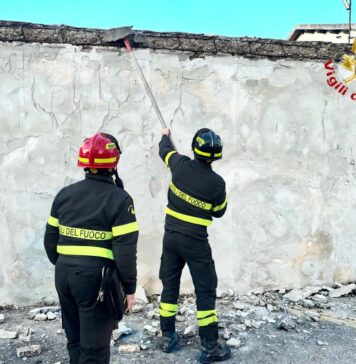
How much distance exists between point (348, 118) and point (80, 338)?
3.85m

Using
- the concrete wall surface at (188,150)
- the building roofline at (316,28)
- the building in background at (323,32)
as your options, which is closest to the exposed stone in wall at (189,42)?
the concrete wall surface at (188,150)

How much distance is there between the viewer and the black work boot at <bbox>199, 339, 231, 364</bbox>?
3.62m

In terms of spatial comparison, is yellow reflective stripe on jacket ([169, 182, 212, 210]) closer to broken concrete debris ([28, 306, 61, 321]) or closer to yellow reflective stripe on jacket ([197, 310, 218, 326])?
yellow reflective stripe on jacket ([197, 310, 218, 326])

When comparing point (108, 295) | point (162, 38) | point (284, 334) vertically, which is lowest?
point (284, 334)

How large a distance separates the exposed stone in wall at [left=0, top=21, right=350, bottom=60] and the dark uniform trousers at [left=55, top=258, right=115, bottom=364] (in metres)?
2.57

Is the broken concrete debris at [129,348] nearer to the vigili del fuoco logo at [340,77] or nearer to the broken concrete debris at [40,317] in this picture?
the broken concrete debris at [40,317]

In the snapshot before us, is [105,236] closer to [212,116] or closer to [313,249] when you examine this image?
[212,116]

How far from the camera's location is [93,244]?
109 inches

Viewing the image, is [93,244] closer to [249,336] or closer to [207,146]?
[207,146]

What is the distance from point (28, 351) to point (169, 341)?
3.65ft

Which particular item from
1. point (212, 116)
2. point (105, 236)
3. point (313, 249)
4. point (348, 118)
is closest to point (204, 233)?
point (105, 236)

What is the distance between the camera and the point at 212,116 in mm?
4898

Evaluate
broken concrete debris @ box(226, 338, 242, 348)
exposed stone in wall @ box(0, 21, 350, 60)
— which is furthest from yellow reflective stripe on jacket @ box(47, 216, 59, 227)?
exposed stone in wall @ box(0, 21, 350, 60)

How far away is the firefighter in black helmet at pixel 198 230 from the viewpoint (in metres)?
3.67
